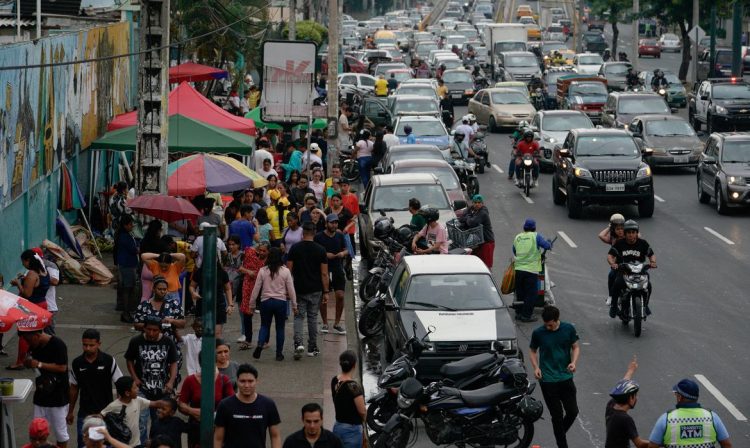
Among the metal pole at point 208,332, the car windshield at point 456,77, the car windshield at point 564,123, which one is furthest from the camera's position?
the car windshield at point 456,77

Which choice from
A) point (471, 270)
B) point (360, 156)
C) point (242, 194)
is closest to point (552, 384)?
point (471, 270)

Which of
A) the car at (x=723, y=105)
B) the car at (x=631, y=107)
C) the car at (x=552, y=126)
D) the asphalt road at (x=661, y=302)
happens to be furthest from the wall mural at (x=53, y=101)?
the car at (x=723, y=105)

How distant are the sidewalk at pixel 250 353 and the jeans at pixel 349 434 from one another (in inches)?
88.6

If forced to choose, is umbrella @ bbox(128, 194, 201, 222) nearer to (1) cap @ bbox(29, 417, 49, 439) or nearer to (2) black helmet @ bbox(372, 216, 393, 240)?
(2) black helmet @ bbox(372, 216, 393, 240)

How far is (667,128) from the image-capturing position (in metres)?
37.3

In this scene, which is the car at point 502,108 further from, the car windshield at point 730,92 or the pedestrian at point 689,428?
the pedestrian at point 689,428

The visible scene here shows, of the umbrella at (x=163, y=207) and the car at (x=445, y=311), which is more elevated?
the umbrella at (x=163, y=207)

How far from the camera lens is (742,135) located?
31.2 m

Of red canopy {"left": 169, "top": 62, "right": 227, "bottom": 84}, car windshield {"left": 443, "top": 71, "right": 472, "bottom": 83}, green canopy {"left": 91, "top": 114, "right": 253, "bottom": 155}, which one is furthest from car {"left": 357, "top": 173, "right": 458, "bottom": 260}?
car windshield {"left": 443, "top": 71, "right": 472, "bottom": 83}

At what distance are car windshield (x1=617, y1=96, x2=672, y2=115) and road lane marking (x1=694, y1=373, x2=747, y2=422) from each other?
25.6 m

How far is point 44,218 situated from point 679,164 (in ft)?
64.5

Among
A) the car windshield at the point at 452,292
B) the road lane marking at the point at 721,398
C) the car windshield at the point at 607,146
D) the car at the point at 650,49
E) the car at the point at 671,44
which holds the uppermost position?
the car at the point at 671,44

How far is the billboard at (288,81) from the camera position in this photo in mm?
28562

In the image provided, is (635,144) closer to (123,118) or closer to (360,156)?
(360,156)
